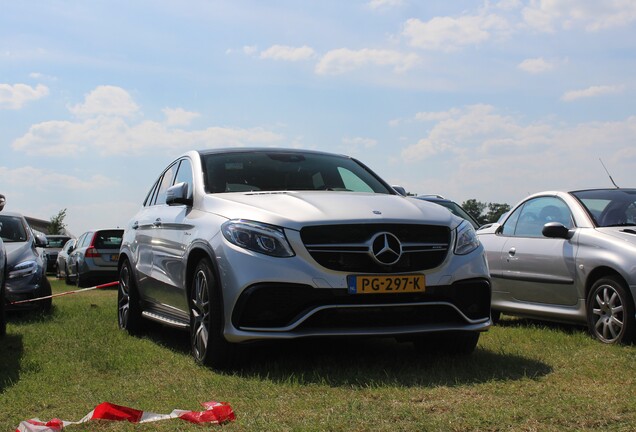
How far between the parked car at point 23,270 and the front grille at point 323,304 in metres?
6.32

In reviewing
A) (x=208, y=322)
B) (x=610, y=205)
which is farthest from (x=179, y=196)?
(x=610, y=205)

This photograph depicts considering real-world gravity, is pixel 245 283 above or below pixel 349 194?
below

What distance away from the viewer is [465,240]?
22.1ft

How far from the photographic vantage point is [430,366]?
652 centimetres

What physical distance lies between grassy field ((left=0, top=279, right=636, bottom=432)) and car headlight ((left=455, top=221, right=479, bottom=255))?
31.8 inches

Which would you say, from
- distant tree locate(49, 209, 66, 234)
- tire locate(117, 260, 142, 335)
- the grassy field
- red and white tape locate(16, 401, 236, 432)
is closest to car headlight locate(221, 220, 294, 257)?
the grassy field

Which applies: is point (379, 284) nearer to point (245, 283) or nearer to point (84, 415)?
point (245, 283)

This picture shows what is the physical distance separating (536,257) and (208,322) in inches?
149

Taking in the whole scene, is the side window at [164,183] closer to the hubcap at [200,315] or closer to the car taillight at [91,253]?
the hubcap at [200,315]

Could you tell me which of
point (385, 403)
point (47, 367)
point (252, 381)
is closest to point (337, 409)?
point (385, 403)

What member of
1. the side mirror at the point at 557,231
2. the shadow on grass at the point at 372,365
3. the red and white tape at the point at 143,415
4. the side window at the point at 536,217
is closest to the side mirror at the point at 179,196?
the shadow on grass at the point at 372,365

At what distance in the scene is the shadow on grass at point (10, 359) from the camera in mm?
6432

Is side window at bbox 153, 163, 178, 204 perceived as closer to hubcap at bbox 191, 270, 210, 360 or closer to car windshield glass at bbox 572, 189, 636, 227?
hubcap at bbox 191, 270, 210, 360

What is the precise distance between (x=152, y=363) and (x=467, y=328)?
7.96 feet
